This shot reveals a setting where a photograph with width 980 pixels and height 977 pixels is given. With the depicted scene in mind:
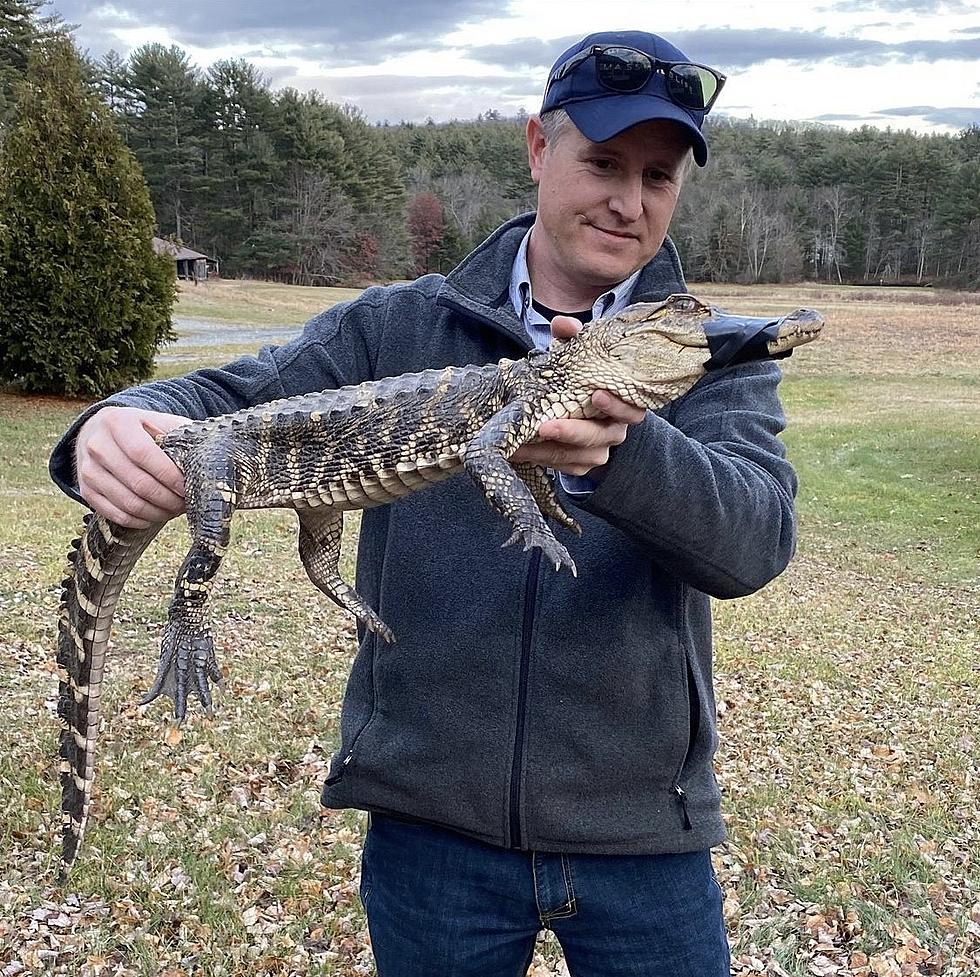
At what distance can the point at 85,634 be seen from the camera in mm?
2982

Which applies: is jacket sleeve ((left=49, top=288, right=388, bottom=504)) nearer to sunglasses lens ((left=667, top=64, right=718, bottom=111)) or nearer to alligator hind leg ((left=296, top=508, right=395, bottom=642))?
alligator hind leg ((left=296, top=508, right=395, bottom=642))

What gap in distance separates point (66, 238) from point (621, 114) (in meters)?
17.9

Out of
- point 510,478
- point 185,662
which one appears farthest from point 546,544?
point 185,662

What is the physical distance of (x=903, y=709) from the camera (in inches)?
299

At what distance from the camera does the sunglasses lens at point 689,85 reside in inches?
94.0

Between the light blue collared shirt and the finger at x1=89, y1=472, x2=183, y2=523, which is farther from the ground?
the light blue collared shirt

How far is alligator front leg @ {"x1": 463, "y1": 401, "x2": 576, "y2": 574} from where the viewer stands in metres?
2.17

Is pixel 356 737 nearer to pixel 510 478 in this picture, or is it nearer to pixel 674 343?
pixel 510 478

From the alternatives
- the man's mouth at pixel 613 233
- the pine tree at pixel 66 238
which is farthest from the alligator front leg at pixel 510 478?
the pine tree at pixel 66 238

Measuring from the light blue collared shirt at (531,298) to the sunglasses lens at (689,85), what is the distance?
420 millimetres

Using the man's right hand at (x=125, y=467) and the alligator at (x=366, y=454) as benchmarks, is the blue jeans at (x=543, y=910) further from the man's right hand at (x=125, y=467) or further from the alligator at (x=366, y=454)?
the man's right hand at (x=125, y=467)

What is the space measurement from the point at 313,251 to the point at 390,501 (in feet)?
194

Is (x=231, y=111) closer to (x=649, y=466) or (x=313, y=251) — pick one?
(x=313, y=251)

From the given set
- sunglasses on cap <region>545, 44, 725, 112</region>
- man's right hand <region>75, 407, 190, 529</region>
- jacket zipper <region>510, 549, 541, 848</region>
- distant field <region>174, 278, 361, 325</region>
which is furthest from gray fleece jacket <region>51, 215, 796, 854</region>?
distant field <region>174, 278, 361, 325</region>
